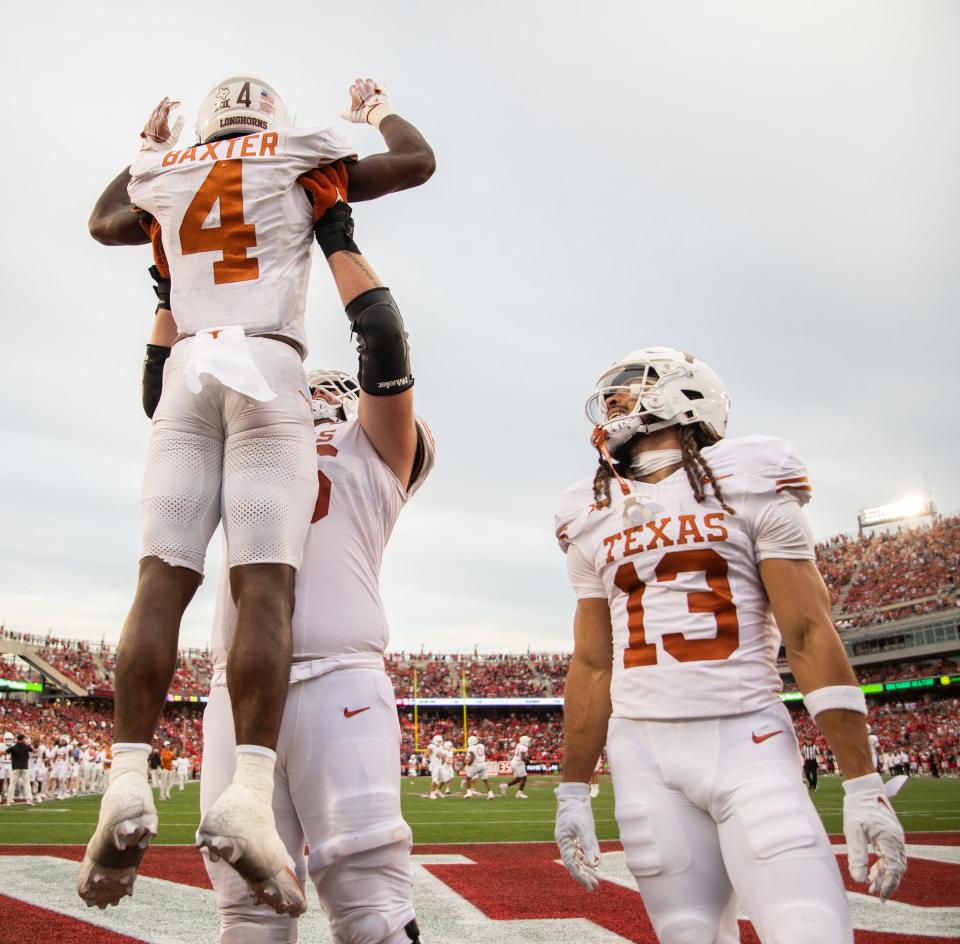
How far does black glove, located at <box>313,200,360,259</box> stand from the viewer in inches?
101

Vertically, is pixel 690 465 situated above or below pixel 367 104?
below

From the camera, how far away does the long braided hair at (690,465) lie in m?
2.78

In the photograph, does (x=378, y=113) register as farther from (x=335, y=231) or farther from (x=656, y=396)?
(x=656, y=396)

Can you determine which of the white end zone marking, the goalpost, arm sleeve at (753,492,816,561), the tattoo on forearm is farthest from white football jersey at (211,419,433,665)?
the goalpost

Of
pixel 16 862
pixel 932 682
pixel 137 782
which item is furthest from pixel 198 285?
pixel 932 682

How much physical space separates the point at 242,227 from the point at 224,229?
5 cm

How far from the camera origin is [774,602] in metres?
2.66

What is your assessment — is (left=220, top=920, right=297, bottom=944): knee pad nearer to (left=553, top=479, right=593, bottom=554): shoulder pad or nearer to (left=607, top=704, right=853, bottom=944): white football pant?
(left=607, top=704, right=853, bottom=944): white football pant

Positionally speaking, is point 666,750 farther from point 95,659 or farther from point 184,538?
point 95,659

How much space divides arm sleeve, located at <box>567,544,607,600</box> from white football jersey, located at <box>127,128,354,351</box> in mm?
1199

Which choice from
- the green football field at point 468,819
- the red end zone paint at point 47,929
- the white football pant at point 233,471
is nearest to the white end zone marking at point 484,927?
the red end zone paint at point 47,929

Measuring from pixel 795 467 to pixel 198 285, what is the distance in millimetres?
1841

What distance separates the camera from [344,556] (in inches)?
105

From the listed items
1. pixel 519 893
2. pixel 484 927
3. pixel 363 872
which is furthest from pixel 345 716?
pixel 519 893
